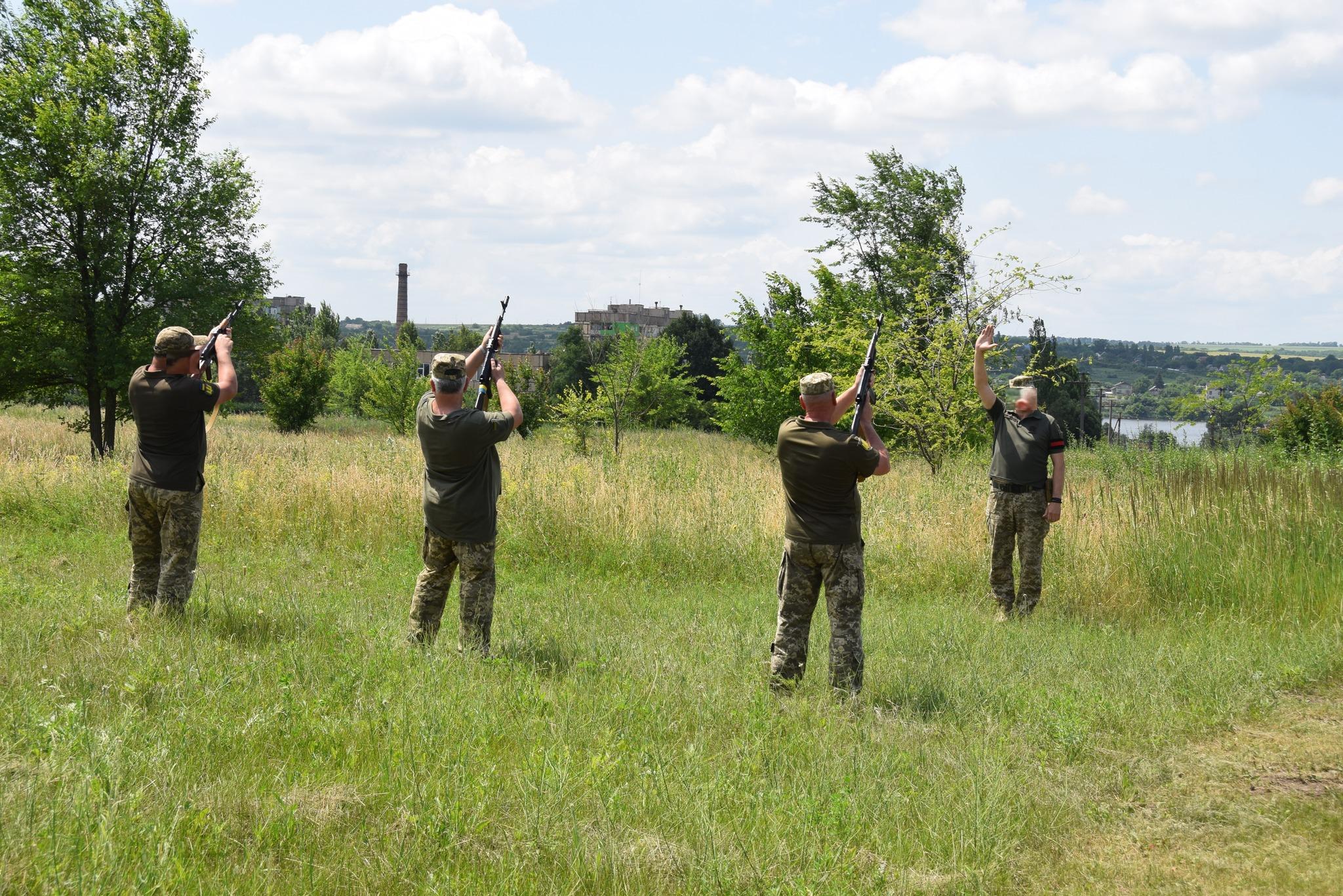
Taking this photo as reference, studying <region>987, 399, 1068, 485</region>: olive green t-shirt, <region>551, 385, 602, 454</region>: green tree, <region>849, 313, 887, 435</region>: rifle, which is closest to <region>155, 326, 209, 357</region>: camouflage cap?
<region>849, 313, 887, 435</region>: rifle

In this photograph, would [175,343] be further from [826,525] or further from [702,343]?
[702,343]

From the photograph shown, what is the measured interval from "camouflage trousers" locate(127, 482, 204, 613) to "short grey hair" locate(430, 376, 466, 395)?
1.91 meters

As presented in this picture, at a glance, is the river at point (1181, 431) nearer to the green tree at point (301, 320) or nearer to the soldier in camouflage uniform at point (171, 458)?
the soldier in camouflage uniform at point (171, 458)

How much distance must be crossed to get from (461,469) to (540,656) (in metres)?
1.43

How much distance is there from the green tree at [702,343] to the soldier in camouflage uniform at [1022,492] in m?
49.5

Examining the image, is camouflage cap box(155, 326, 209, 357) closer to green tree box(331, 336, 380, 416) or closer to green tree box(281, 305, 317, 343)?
green tree box(331, 336, 380, 416)

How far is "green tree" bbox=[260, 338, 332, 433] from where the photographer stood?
39125 mm

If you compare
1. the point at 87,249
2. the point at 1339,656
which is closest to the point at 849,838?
the point at 1339,656

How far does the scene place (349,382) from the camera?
5466 cm

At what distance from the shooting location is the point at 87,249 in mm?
21656

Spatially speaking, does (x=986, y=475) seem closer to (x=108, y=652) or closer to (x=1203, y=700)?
(x=1203, y=700)

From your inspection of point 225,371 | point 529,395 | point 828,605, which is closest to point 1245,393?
point 529,395

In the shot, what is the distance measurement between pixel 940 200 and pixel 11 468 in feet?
132

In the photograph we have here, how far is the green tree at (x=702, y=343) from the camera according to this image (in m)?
59.4
